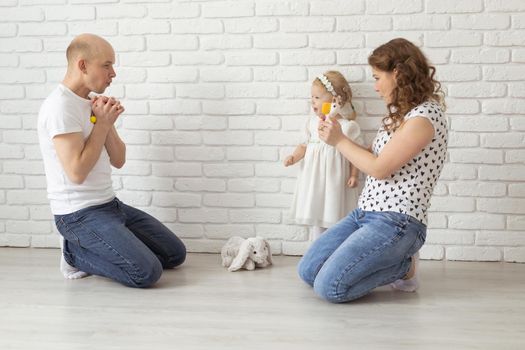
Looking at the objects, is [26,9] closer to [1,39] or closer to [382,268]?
Answer: [1,39]

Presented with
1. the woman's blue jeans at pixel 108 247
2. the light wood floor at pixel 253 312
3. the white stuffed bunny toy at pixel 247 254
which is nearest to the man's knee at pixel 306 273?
the light wood floor at pixel 253 312

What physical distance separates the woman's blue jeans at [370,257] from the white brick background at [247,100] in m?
0.62

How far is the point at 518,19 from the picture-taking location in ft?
10.1

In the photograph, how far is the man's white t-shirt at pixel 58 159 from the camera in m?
2.83

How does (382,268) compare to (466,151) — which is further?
(466,151)

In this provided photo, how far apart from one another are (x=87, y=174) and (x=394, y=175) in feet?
4.22

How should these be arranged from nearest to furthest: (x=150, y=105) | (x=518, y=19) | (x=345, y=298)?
1. (x=345, y=298)
2. (x=518, y=19)
3. (x=150, y=105)

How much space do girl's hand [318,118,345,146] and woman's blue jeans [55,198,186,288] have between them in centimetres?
90

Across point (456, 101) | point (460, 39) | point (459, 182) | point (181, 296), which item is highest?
point (460, 39)

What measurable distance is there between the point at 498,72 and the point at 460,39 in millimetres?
230

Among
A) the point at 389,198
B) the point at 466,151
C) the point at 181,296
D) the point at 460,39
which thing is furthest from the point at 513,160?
the point at 181,296

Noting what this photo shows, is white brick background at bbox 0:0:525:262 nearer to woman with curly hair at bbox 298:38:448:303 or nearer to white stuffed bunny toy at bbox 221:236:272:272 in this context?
white stuffed bunny toy at bbox 221:236:272:272

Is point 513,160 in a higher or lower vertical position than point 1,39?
lower

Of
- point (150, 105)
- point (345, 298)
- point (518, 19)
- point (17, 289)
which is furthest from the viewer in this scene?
point (150, 105)
